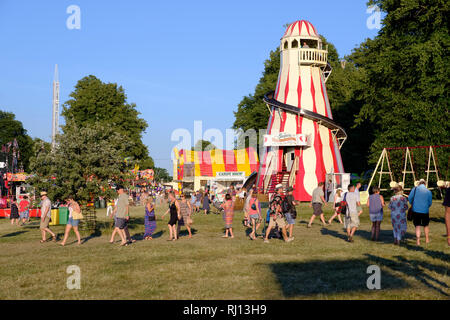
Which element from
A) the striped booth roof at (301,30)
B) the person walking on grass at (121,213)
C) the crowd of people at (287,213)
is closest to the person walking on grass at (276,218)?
the crowd of people at (287,213)

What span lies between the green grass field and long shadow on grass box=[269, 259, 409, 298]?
0.02m

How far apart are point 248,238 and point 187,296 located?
8.51m

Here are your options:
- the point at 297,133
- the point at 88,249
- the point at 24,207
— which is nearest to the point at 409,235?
the point at 88,249

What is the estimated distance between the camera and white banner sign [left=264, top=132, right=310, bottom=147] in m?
36.9

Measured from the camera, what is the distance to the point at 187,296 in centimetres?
812

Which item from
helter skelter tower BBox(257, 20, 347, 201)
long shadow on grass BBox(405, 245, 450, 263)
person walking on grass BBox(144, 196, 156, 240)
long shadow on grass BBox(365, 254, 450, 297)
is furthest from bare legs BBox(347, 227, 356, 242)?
helter skelter tower BBox(257, 20, 347, 201)

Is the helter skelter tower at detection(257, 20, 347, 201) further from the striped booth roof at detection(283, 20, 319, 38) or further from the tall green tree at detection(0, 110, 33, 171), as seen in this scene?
the tall green tree at detection(0, 110, 33, 171)

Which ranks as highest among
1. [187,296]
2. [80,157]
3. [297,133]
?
[297,133]

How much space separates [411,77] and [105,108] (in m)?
34.7

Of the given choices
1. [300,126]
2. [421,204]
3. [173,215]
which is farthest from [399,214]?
[300,126]

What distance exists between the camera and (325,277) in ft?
31.3

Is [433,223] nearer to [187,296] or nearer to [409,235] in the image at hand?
[409,235]

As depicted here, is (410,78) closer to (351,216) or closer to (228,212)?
(351,216)

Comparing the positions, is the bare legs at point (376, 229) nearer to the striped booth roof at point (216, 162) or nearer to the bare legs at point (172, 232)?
the bare legs at point (172, 232)
